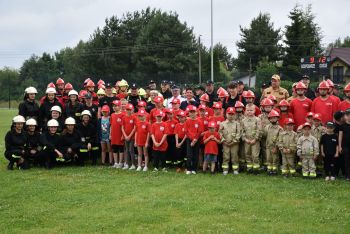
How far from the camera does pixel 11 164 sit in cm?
1303

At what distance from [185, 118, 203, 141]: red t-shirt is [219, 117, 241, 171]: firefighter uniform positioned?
0.57 meters

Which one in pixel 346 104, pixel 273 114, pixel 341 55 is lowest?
pixel 273 114

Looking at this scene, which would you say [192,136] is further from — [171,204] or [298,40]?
[298,40]

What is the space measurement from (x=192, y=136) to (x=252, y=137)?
5.18 feet

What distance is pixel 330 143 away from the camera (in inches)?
416

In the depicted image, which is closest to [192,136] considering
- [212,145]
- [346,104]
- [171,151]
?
[212,145]

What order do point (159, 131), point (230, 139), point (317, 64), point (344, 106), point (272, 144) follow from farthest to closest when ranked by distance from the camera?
1. point (317, 64)
2. point (159, 131)
3. point (230, 139)
4. point (272, 144)
5. point (344, 106)

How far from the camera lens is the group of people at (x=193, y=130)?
1090 cm

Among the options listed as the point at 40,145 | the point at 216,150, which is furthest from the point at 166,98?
the point at 40,145

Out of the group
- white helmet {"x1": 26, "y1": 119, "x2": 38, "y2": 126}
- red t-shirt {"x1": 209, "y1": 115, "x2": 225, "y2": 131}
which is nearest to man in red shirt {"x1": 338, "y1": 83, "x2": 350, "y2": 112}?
red t-shirt {"x1": 209, "y1": 115, "x2": 225, "y2": 131}

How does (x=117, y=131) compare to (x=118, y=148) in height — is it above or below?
above

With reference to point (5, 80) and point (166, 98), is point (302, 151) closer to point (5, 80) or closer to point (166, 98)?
point (166, 98)

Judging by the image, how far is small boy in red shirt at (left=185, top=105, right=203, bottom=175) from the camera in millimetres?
11758

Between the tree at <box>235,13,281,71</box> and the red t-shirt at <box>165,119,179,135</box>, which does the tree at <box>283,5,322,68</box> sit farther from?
the red t-shirt at <box>165,119,179,135</box>
